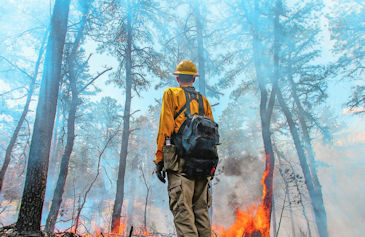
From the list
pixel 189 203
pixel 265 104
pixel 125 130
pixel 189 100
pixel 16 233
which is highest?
pixel 265 104

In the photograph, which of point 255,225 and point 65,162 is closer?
point 65,162

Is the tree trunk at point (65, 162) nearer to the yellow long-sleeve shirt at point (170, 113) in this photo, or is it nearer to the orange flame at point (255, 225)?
the yellow long-sleeve shirt at point (170, 113)

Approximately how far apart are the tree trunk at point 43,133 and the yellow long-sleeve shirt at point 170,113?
7.44 feet

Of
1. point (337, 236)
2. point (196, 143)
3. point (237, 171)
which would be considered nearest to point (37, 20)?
point (196, 143)

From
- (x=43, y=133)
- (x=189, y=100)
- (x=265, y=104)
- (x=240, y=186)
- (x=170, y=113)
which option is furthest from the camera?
(x=240, y=186)

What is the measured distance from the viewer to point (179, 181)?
2.29 meters

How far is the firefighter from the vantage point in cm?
215

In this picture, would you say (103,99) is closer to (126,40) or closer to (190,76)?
(126,40)

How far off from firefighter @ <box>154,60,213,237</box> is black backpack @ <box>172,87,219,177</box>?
9cm

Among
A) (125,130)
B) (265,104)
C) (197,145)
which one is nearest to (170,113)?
(197,145)

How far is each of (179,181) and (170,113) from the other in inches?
32.5

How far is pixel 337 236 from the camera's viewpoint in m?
15.4

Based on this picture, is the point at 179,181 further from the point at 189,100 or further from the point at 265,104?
the point at 265,104

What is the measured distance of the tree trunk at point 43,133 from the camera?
3.15 m
